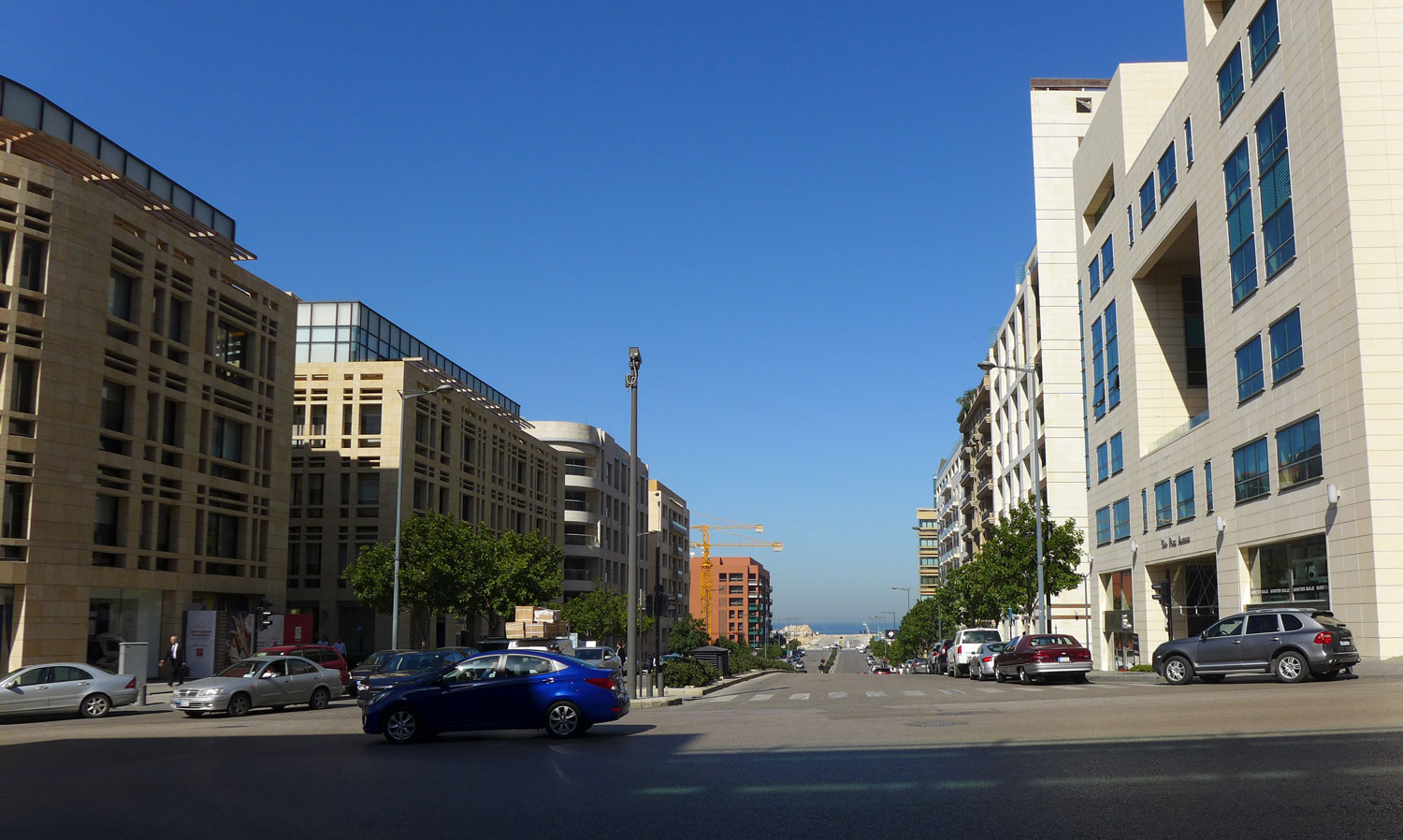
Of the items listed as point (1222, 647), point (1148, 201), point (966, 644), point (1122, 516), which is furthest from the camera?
point (1122, 516)

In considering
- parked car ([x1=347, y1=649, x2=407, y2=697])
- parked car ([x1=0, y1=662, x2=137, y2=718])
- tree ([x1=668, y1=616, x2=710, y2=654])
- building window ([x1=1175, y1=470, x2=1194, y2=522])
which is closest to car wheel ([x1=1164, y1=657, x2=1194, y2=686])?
building window ([x1=1175, y1=470, x2=1194, y2=522])

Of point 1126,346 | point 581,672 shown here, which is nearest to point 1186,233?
point 1126,346

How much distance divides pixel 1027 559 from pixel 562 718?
39487 millimetres

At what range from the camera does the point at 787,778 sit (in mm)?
11312

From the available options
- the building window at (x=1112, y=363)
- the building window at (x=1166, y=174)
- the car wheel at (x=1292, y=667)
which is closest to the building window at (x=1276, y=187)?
the building window at (x=1166, y=174)

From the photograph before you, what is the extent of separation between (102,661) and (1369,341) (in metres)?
39.0

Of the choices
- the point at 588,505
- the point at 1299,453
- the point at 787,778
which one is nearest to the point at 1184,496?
the point at 1299,453

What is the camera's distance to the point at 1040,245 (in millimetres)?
67312

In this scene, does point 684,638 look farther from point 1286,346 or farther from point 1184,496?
point 1286,346

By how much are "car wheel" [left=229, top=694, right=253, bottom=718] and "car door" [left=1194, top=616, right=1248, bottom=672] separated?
22060mm

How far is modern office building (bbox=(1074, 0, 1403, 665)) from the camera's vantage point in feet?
91.9

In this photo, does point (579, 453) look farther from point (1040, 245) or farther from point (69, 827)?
point (69, 827)

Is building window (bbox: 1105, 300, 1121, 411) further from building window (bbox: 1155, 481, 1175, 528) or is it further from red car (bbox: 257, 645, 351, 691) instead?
red car (bbox: 257, 645, 351, 691)

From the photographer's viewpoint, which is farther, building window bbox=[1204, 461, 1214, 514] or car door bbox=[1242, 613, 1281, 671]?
building window bbox=[1204, 461, 1214, 514]
